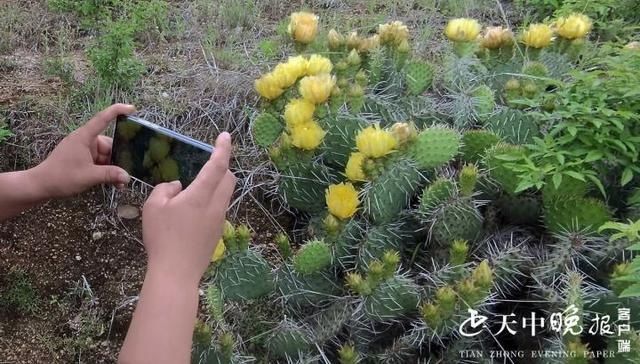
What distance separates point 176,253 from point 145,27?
206cm

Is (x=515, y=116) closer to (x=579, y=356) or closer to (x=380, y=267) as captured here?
(x=380, y=267)

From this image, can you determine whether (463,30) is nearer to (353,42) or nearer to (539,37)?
(539,37)

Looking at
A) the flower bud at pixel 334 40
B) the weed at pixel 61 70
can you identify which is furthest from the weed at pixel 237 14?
the flower bud at pixel 334 40

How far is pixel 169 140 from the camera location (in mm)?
1431

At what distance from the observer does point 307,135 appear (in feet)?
5.67

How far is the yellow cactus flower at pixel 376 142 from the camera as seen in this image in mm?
1581

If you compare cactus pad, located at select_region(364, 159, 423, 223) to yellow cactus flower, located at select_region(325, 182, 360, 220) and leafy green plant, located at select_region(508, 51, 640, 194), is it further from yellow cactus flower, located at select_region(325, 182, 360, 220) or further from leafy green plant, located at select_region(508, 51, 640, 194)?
leafy green plant, located at select_region(508, 51, 640, 194)

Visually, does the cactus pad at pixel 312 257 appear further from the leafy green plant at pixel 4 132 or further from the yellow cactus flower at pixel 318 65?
the leafy green plant at pixel 4 132

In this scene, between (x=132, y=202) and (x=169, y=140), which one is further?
(x=132, y=202)

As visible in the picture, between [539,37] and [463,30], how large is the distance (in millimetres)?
202

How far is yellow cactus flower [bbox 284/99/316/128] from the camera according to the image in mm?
1698

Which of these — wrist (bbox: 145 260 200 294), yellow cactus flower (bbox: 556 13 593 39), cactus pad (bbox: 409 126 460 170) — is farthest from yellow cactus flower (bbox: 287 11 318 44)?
wrist (bbox: 145 260 200 294)

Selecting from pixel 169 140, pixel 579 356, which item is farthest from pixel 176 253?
pixel 579 356

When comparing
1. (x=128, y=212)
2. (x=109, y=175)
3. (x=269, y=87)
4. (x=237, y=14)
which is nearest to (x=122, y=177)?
(x=109, y=175)
